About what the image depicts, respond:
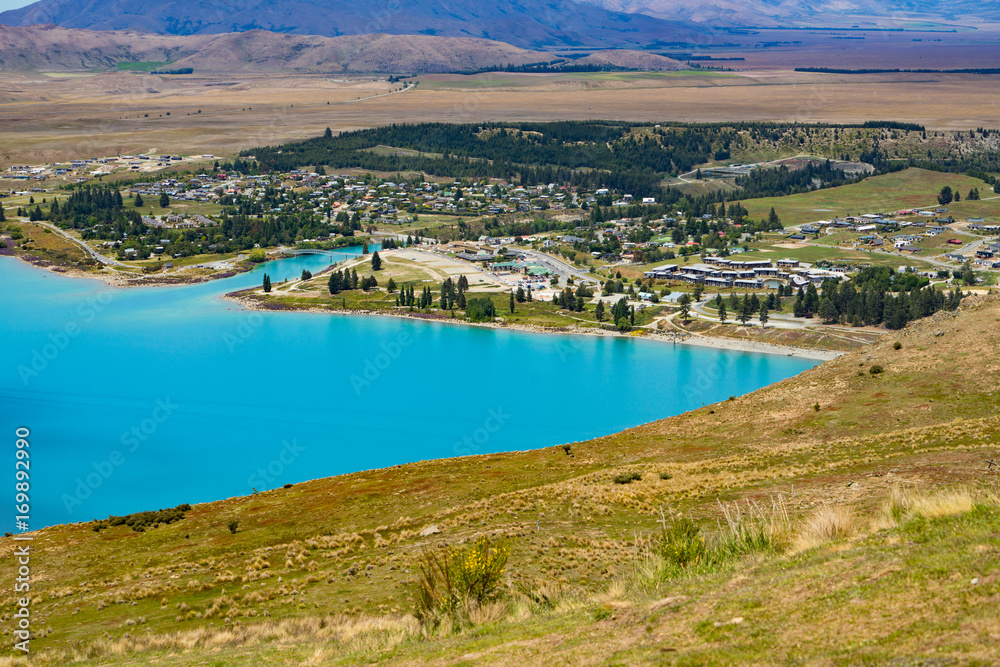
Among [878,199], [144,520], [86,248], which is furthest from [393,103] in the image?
[144,520]

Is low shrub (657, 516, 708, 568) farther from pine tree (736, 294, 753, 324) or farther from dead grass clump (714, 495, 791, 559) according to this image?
pine tree (736, 294, 753, 324)

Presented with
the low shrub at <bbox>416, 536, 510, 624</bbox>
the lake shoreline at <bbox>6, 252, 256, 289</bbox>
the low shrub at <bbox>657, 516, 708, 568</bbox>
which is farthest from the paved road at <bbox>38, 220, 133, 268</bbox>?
the low shrub at <bbox>657, 516, 708, 568</bbox>

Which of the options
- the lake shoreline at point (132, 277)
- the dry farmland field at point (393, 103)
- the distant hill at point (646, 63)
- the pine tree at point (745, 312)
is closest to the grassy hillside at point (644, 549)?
the pine tree at point (745, 312)

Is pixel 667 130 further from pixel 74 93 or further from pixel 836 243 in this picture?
pixel 74 93

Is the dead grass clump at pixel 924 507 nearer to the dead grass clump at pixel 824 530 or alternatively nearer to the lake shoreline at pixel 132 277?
the dead grass clump at pixel 824 530

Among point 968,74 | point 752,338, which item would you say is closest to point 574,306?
point 752,338
